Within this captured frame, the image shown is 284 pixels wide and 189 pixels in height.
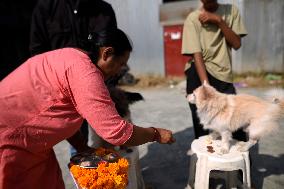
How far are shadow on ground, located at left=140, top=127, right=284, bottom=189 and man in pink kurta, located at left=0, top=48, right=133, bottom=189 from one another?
1.91 metres

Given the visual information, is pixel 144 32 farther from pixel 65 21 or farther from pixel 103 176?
pixel 103 176

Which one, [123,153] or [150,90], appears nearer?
[123,153]

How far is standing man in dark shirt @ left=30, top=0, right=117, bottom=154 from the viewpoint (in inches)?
121

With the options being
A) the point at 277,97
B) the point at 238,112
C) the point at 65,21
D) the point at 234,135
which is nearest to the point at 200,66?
the point at 238,112

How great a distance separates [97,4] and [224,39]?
4.15ft

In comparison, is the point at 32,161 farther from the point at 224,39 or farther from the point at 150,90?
the point at 150,90

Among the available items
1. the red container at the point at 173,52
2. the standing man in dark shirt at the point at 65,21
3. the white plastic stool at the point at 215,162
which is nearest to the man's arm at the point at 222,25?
the standing man in dark shirt at the point at 65,21

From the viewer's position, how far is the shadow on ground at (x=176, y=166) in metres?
3.65

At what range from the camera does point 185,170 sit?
3920 mm

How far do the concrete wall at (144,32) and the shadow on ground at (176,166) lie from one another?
4.16m

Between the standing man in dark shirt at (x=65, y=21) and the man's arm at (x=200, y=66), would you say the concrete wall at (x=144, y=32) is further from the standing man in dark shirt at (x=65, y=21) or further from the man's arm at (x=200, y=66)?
the man's arm at (x=200, y=66)

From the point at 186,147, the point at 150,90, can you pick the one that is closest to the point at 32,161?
the point at 186,147

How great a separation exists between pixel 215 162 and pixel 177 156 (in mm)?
1483

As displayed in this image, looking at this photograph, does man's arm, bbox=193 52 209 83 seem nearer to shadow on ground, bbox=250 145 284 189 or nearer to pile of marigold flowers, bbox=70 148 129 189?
shadow on ground, bbox=250 145 284 189
